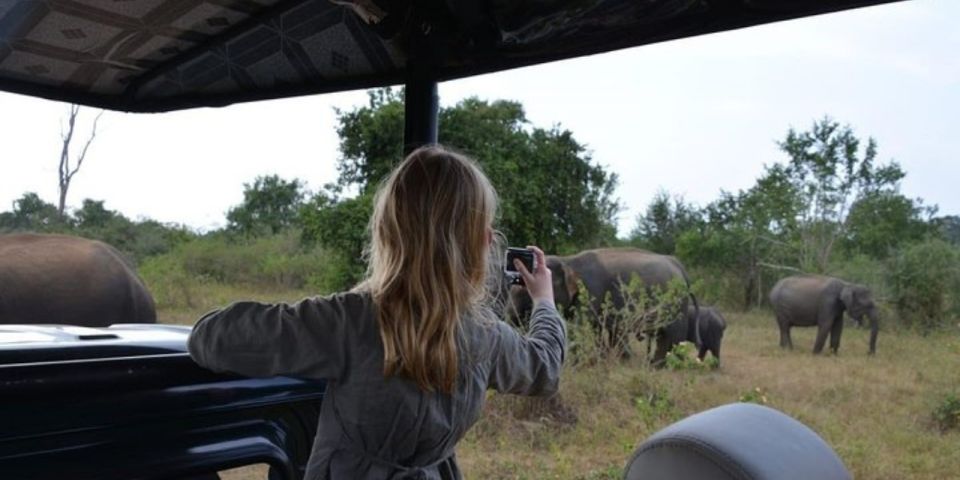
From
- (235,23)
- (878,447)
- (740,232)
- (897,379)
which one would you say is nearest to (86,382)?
(235,23)

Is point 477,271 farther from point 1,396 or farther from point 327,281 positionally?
point 327,281

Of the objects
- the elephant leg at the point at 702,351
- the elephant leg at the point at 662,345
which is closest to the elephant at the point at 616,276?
the elephant leg at the point at 662,345

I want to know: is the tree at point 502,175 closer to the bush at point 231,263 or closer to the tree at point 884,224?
the bush at point 231,263

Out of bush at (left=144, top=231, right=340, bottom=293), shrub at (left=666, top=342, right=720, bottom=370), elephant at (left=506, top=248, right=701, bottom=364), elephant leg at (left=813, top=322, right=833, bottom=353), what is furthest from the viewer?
elephant leg at (left=813, top=322, right=833, bottom=353)

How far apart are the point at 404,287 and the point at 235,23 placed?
1.03m

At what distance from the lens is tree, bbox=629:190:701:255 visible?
11.9 meters

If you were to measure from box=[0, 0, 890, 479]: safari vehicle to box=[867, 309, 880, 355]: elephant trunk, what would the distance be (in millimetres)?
9668

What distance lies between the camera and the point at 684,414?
5.55 m

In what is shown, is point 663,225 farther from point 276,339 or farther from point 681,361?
point 276,339

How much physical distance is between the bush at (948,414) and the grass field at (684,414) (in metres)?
0.07

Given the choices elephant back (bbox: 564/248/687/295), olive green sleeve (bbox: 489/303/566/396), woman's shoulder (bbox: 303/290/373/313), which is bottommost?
elephant back (bbox: 564/248/687/295)

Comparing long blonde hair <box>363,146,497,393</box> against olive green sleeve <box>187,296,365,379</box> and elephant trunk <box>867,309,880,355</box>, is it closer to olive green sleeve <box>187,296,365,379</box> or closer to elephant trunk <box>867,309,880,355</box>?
olive green sleeve <box>187,296,365,379</box>

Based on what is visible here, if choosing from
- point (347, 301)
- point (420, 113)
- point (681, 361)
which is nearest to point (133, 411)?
point (347, 301)

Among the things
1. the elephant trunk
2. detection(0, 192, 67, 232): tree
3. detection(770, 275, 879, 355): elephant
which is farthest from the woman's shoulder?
detection(770, 275, 879, 355): elephant
